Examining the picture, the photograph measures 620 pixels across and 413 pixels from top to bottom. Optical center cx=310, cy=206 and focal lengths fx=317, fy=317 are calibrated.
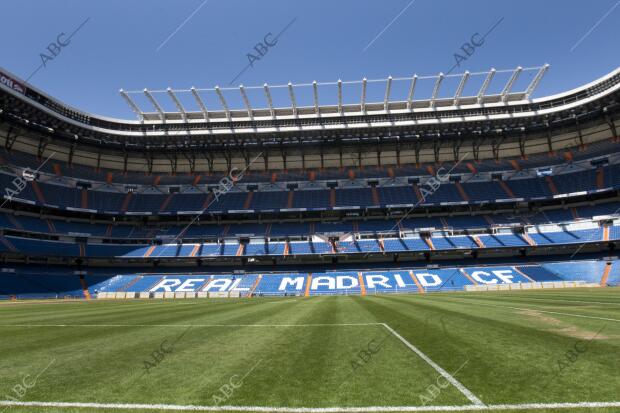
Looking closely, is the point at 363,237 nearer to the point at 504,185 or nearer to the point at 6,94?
the point at 504,185

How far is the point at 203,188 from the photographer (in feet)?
165

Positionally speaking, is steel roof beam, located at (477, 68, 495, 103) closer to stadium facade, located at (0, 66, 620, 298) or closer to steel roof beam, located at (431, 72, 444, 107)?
stadium facade, located at (0, 66, 620, 298)

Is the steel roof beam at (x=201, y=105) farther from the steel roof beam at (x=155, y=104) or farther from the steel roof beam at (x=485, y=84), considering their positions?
the steel roof beam at (x=485, y=84)

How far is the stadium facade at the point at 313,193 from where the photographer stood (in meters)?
36.2

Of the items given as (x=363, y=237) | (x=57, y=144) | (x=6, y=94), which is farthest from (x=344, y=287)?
(x=57, y=144)

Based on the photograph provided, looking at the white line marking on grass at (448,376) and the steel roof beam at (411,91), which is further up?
the steel roof beam at (411,91)

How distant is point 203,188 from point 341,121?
23842 mm

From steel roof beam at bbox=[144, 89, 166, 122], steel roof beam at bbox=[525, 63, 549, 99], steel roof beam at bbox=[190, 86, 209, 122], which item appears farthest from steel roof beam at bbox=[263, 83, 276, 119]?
steel roof beam at bbox=[525, 63, 549, 99]

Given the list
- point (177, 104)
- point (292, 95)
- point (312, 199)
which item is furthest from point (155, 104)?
point (312, 199)

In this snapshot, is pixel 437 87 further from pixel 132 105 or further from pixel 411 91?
pixel 132 105

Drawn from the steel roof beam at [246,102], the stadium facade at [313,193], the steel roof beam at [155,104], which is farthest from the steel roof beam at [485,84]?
the steel roof beam at [155,104]

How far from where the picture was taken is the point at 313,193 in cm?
4894

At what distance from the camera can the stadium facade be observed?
3616 cm

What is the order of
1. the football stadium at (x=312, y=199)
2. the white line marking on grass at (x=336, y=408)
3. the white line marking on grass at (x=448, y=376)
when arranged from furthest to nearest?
1. the football stadium at (x=312, y=199)
2. the white line marking on grass at (x=448, y=376)
3. the white line marking on grass at (x=336, y=408)
